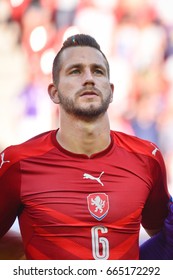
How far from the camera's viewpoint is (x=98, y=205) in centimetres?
124

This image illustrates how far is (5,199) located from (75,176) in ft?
0.68

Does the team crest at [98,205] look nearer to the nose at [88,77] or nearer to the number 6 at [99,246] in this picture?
the number 6 at [99,246]

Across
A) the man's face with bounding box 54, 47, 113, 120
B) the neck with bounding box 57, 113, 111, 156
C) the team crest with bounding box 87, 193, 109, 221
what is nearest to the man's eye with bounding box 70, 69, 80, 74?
the man's face with bounding box 54, 47, 113, 120

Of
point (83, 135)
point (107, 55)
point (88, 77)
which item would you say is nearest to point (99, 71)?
point (88, 77)

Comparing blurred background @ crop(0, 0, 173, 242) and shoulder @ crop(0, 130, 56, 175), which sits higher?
blurred background @ crop(0, 0, 173, 242)

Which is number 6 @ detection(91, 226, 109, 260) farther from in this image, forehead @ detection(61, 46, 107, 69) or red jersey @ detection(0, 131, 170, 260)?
forehead @ detection(61, 46, 107, 69)

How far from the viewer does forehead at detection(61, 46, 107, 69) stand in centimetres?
133

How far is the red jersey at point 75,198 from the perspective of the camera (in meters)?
1.22

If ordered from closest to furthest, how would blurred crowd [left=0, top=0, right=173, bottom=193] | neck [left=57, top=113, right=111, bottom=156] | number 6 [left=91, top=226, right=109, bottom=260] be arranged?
1. number 6 [left=91, top=226, right=109, bottom=260]
2. neck [left=57, top=113, right=111, bottom=156]
3. blurred crowd [left=0, top=0, right=173, bottom=193]

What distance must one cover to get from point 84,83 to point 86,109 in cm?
8

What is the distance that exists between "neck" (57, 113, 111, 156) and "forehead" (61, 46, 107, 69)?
0.16 meters

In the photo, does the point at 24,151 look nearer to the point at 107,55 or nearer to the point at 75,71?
the point at 75,71

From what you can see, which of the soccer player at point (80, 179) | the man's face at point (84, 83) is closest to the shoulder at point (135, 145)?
the soccer player at point (80, 179)

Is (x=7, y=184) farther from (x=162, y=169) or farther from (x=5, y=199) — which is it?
(x=162, y=169)
